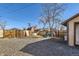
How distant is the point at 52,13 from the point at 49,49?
0.74 m

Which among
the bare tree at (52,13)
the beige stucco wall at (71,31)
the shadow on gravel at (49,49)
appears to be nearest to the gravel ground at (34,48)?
the shadow on gravel at (49,49)

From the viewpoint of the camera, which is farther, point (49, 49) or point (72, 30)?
point (72, 30)

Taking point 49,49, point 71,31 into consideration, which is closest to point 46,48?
point 49,49

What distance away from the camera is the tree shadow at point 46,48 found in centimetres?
578

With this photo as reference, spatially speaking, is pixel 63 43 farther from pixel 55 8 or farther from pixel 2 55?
pixel 2 55

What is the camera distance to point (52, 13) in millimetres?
5742

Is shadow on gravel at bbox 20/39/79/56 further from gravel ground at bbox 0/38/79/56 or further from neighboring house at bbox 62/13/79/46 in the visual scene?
neighboring house at bbox 62/13/79/46

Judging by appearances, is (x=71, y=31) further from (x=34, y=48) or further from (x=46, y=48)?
(x=34, y=48)

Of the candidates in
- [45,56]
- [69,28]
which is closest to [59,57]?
[45,56]

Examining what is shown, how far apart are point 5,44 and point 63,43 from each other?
1.20 m

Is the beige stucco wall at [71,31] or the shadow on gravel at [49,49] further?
the beige stucco wall at [71,31]

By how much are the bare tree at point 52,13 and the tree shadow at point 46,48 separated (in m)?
0.33

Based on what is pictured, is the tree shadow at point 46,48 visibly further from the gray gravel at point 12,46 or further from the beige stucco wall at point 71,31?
the beige stucco wall at point 71,31

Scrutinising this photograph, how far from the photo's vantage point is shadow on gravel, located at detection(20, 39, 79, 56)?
19.0ft
